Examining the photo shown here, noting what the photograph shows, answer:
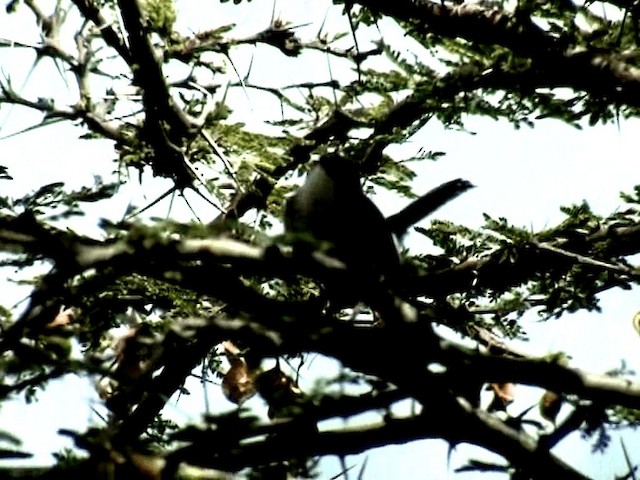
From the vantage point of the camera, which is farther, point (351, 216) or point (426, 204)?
point (351, 216)

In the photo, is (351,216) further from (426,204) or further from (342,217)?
(426,204)

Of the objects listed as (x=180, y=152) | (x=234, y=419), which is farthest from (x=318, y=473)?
(x=180, y=152)

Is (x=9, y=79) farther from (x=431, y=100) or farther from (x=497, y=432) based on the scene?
(x=497, y=432)

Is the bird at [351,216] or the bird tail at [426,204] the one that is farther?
the bird at [351,216]

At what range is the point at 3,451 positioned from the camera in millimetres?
1762

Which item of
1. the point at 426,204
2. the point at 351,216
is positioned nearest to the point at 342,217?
the point at 351,216

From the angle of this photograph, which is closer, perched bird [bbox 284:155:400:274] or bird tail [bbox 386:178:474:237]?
bird tail [bbox 386:178:474:237]

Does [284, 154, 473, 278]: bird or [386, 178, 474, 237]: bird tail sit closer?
[386, 178, 474, 237]: bird tail

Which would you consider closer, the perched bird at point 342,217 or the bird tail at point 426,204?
the bird tail at point 426,204

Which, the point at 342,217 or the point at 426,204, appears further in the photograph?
the point at 342,217

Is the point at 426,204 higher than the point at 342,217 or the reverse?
the reverse

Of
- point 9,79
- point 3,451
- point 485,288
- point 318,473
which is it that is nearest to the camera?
point 3,451

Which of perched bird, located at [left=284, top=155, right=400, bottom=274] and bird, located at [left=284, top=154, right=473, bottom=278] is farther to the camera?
perched bird, located at [left=284, top=155, right=400, bottom=274]

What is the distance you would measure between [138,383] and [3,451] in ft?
1.09
